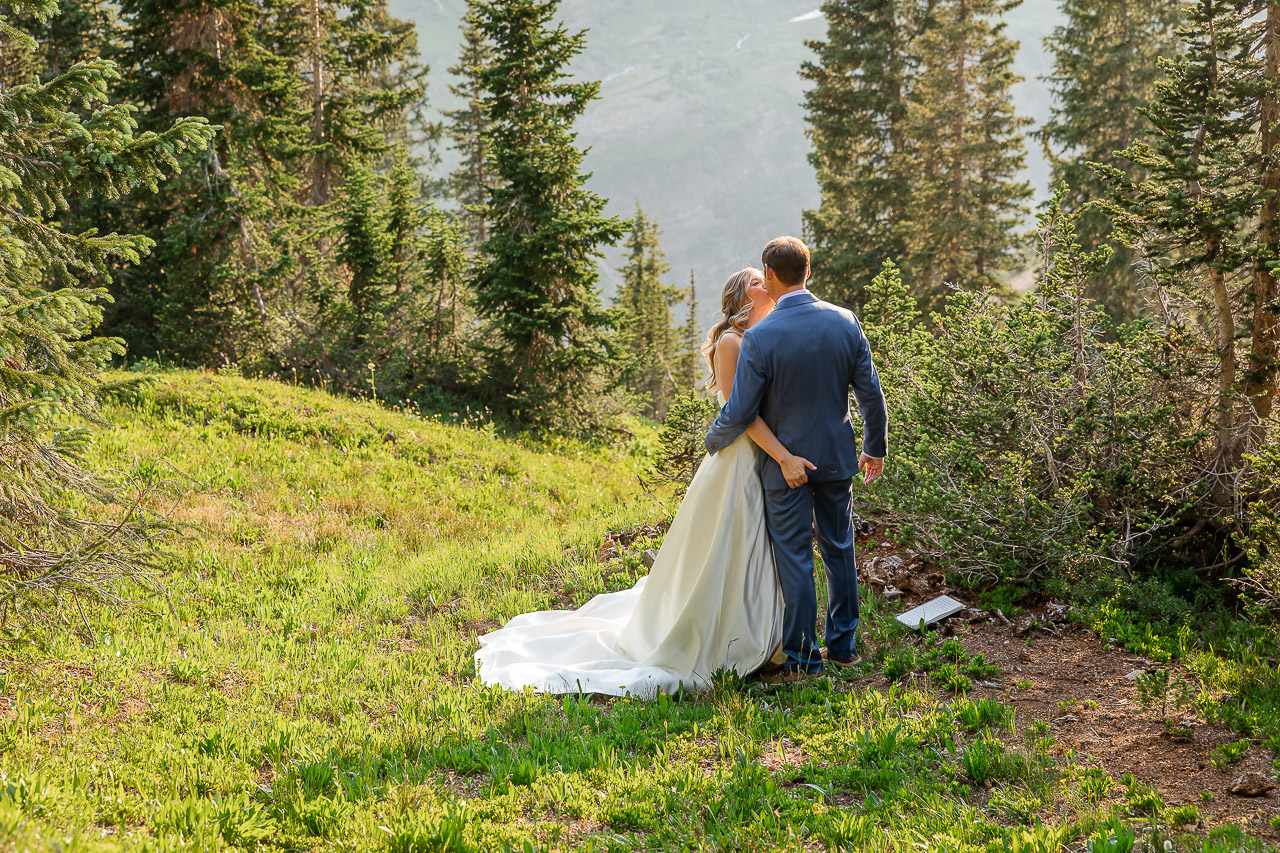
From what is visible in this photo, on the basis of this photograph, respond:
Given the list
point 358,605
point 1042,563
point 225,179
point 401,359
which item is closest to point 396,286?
point 401,359

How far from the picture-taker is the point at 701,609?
18.1ft

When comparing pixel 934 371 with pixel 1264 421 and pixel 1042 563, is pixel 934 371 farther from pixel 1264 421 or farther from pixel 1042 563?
pixel 1264 421

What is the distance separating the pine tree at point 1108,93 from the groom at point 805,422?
19.3m

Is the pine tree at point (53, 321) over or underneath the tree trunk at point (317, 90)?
underneath

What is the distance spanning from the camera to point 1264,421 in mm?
5672

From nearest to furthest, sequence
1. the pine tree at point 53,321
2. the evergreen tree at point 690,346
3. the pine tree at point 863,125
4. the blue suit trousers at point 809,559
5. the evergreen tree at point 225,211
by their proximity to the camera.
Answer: the pine tree at point 53,321
the blue suit trousers at point 809,559
the evergreen tree at point 225,211
the pine tree at point 863,125
the evergreen tree at point 690,346

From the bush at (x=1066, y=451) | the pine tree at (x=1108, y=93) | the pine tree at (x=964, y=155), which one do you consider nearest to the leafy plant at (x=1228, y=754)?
the bush at (x=1066, y=451)

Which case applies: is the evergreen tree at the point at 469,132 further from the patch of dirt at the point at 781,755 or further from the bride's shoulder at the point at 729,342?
the patch of dirt at the point at 781,755

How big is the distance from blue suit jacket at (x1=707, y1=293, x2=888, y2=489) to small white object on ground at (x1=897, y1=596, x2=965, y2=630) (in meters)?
1.50

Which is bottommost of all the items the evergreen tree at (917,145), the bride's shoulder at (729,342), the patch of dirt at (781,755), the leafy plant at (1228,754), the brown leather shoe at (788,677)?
the patch of dirt at (781,755)

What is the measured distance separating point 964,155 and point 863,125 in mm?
4410

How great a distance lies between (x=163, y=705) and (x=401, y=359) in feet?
43.9

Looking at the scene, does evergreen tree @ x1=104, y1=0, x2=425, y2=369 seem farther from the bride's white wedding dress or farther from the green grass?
the bride's white wedding dress

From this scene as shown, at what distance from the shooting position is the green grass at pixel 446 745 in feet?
11.5
